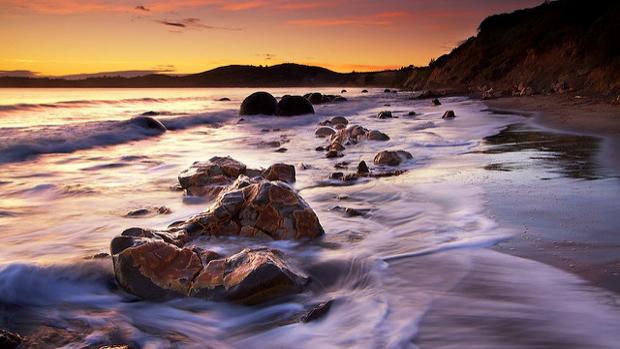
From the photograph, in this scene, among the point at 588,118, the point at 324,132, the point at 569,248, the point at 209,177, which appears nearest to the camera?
the point at 569,248

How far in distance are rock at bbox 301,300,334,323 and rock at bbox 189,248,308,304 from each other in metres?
0.25

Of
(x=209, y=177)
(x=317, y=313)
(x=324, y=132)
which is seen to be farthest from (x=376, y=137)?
(x=317, y=313)

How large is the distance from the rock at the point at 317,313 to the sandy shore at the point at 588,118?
4.67 metres

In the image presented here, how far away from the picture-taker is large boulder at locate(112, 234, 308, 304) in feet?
9.64

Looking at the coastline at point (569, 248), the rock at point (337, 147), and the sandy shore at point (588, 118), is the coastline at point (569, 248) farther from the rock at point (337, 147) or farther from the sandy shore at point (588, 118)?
the rock at point (337, 147)

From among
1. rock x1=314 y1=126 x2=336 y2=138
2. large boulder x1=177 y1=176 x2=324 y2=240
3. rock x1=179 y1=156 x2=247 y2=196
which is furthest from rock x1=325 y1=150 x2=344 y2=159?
large boulder x1=177 y1=176 x2=324 y2=240

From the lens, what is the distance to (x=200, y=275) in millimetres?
3047

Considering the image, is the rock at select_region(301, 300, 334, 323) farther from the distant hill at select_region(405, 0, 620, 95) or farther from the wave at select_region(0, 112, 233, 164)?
the distant hill at select_region(405, 0, 620, 95)

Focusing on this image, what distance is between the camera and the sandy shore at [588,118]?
297 inches

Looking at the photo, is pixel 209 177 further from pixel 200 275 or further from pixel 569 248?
pixel 569 248

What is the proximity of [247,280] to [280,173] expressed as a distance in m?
3.48

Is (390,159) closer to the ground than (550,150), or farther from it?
closer to the ground

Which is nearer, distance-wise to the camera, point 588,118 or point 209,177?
point 209,177

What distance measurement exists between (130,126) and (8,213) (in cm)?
1043
